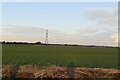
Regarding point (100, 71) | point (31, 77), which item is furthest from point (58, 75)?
point (100, 71)

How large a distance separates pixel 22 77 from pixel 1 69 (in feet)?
3.27

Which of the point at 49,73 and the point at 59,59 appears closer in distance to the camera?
the point at 49,73

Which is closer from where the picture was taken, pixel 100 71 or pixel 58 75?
pixel 58 75

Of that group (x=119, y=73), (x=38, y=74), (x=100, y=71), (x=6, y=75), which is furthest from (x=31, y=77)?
(x=119, y=73)

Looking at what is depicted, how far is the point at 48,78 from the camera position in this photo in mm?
9148

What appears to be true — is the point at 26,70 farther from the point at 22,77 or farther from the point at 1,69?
the point at 1,69

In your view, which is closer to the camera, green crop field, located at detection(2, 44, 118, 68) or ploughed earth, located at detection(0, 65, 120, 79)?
ploughed earth, located at detection(0, 65, 120, 79)

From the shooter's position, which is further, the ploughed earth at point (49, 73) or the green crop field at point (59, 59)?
the green crop field at point (59, 59)

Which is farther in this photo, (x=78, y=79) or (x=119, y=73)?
(x=119, y=73)

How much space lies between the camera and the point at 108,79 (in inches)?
375

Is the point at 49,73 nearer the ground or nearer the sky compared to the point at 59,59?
nearer the ground

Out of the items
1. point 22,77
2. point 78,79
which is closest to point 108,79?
point 78,79

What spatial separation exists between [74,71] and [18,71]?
2.16 meters

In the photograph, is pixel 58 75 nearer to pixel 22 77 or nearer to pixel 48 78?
pixel 48 78
